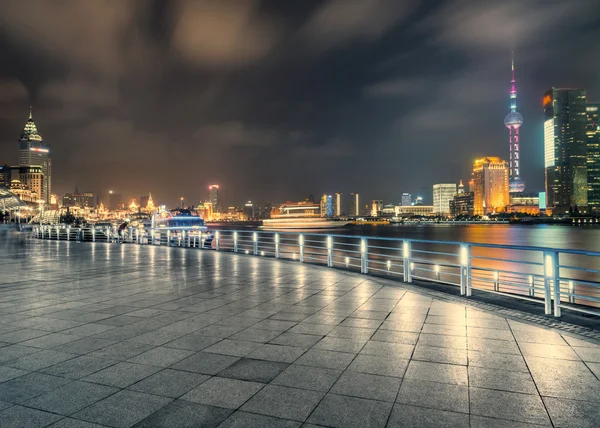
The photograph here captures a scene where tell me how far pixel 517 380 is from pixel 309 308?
14.3 ft

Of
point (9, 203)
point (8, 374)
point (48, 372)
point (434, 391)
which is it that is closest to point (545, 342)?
point (434, 391)

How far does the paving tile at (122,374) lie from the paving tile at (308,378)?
62.2 inches

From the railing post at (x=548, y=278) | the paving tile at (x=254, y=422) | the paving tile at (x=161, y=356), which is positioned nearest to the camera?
the paving tile at (x=254, y=422)

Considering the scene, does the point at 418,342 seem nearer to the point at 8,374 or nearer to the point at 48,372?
the point at 48,372

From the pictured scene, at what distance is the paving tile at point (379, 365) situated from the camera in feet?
15.3

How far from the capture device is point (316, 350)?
5.47 meters

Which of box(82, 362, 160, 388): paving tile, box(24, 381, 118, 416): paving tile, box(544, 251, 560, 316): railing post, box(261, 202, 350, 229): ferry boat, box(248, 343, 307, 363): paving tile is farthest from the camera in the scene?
box(261, 202, 350, 229): ferry boat

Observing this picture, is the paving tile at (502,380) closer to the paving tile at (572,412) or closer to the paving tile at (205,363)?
the paving tile at (572,412)

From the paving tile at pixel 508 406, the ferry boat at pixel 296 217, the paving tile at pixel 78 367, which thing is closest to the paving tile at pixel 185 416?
the paving tile at pixel 78 367

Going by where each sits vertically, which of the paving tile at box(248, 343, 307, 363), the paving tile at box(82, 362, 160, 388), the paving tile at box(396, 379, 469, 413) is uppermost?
the paving tile at box(82, 362, 160, 388)

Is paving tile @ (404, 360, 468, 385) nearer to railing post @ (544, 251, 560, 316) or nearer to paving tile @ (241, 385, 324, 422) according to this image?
paving tile @ (241, 385, 324, 422)

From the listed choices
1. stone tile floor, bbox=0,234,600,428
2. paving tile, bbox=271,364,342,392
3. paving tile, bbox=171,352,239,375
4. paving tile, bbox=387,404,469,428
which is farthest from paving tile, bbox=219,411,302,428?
paving tile, bbox=171,352,239,375

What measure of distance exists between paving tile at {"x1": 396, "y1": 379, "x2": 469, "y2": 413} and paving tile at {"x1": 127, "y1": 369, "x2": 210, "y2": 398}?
222 cm

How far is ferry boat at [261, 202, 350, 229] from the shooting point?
153m
